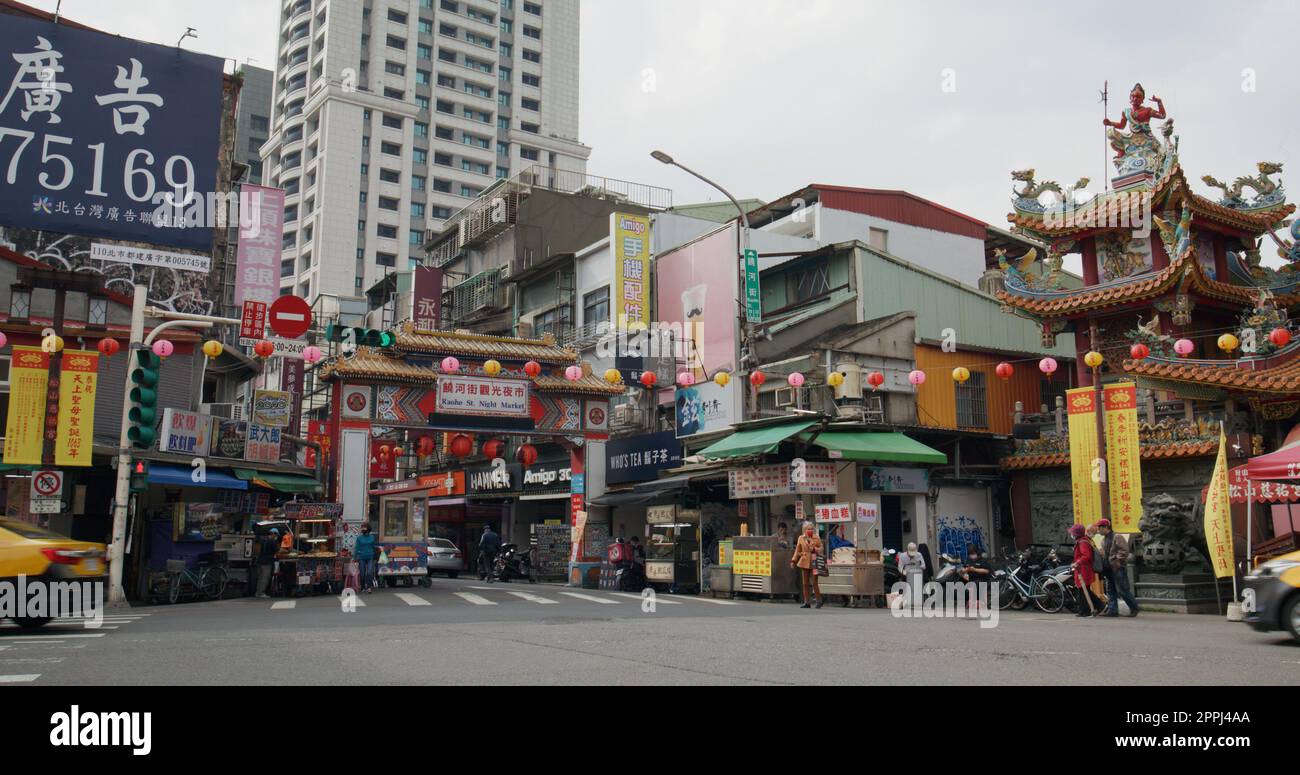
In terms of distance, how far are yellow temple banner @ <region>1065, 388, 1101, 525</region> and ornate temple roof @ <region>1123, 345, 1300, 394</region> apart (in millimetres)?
1357

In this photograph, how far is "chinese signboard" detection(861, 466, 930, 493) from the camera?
25766 mm

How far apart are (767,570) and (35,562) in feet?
45.1

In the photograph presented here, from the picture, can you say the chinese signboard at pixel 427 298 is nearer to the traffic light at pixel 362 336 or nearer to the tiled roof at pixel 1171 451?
the traffic light at pixel 362 336

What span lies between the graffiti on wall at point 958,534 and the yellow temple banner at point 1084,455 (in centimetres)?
418

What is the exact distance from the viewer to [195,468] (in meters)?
23.6

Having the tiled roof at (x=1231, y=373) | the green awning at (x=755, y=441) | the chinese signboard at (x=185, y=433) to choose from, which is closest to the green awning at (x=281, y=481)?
the chinese signboard at (x=185, y=433)

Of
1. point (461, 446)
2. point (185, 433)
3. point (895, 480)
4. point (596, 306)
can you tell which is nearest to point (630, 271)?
point (596, 306)

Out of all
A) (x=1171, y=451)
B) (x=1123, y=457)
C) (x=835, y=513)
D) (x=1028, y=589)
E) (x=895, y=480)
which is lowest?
(x=1028, y=589)

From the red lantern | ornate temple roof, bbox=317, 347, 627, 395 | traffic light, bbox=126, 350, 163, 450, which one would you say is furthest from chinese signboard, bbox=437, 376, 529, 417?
traffic light, bbox=126, 350, 163, 450

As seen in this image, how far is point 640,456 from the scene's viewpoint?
3041 cm

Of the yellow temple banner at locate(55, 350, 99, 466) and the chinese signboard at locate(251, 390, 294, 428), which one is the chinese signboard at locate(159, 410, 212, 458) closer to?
the chinese signboard at locate(251, 390, 294, 428)

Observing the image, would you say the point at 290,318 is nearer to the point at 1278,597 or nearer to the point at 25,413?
the point at 25,413

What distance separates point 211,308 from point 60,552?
18.7 m

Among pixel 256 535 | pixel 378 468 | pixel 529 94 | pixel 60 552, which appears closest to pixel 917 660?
pixel 60 552
